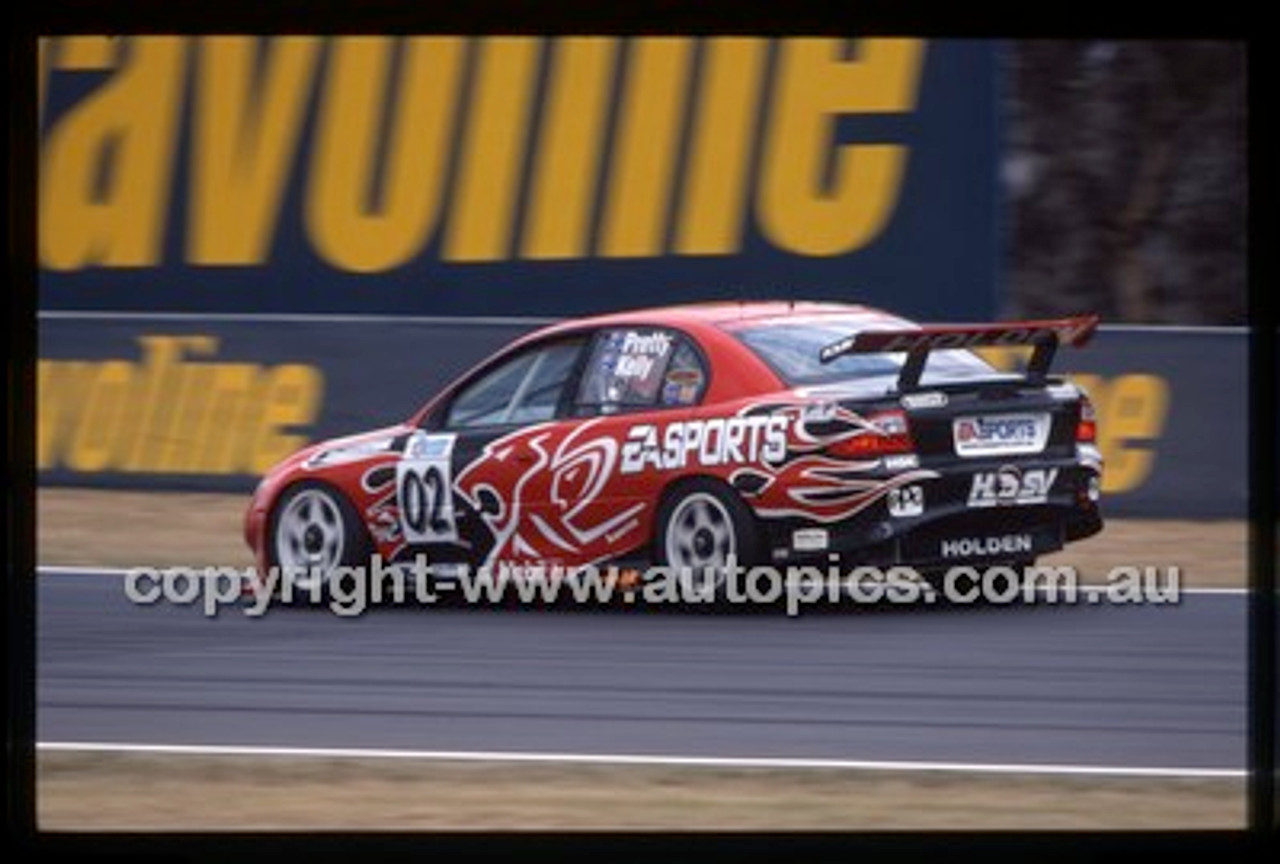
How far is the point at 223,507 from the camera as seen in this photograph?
54.3ft

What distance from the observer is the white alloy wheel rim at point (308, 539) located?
45.3ft

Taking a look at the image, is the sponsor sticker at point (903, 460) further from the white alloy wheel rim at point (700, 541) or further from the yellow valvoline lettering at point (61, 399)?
the yellow valvoline lettering at point (61, 399)

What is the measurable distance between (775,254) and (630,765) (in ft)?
24.0

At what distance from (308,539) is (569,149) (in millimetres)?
3712

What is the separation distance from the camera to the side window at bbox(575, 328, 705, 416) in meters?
13.5

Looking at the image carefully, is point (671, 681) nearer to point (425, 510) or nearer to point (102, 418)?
point (425, 510)

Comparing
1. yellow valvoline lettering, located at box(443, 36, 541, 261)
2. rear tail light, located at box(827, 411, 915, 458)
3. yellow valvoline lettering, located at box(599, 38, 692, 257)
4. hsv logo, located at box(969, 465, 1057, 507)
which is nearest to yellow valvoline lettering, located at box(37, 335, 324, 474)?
yellow valvoline lettering, located at box(443, 36, 541, 261)

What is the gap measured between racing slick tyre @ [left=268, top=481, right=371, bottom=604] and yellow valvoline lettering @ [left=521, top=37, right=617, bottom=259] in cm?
343

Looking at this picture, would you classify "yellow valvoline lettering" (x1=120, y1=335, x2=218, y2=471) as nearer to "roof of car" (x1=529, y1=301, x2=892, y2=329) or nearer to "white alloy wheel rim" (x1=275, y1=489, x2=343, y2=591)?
"white alloy wheel rim" (x1=275, y1=489, x2=343, y2=591)

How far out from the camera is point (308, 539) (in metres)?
13.9

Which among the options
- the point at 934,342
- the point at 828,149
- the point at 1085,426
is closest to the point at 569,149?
the point at 828,149

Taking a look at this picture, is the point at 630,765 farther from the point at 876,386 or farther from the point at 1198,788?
the point at 876,386

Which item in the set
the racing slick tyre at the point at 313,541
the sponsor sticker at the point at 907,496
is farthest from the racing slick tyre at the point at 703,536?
the racing slick tyre at the point at 313,541

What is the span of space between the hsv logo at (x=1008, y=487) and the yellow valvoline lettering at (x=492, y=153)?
4.62 m
